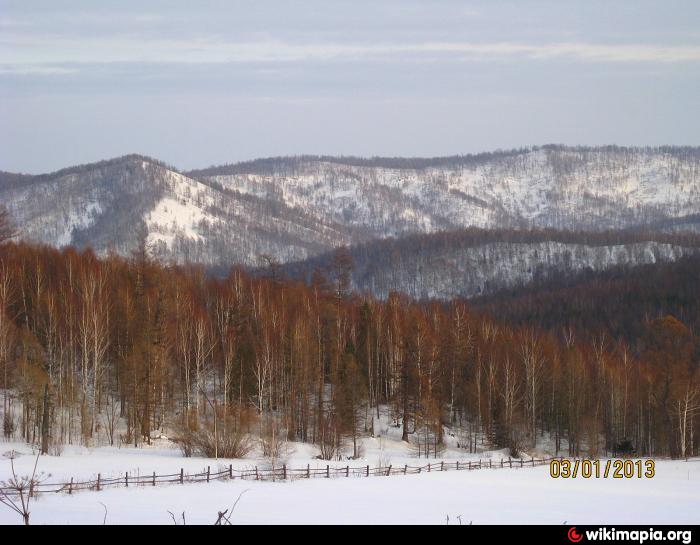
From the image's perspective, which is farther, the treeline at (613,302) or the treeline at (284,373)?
the treeline at (613,302)

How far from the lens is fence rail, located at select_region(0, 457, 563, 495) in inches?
1293

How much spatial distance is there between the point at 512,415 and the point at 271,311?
19688 mm

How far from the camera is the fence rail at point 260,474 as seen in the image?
32.8 metres

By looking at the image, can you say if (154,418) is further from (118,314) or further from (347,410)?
(347,410)

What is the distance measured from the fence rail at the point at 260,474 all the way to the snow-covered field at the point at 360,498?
79 centimetres

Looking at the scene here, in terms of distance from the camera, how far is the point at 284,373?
60250 mm
